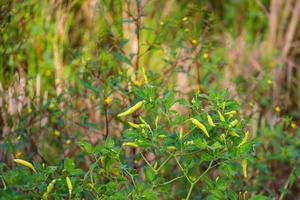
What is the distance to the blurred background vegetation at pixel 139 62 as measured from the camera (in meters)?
2.79

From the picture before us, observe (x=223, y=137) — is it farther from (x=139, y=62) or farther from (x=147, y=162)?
(x=139, y=62)

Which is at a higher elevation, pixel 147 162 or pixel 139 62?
pixel 139 62

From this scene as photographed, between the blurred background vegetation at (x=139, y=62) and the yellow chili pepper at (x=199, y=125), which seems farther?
the blurred background vegetation at (x=139, y=62)

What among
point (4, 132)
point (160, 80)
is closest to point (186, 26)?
point (160, 80)

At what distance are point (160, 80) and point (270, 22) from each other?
1.90m

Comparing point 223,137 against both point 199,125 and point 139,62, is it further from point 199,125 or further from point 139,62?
point 139,62

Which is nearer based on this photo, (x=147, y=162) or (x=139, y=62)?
(x=147, y=162)

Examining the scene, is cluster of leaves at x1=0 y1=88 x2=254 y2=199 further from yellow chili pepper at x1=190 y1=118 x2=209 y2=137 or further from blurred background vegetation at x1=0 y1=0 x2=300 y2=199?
blurred background vegetation at x1=0 y1=0 x2=300 y2=199

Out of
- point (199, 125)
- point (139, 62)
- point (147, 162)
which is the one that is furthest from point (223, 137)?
point (139, 62)

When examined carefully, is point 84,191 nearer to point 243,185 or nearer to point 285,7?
point 243,185

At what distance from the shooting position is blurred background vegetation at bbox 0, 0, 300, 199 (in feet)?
9.14

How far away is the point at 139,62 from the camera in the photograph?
386cm

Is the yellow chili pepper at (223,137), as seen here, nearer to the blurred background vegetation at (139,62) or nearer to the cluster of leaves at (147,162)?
the cluster of leaves at (147,162)

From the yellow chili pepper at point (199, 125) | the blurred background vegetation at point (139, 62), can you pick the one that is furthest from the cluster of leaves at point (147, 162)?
the blurred background vegetation at point (139, 62)
